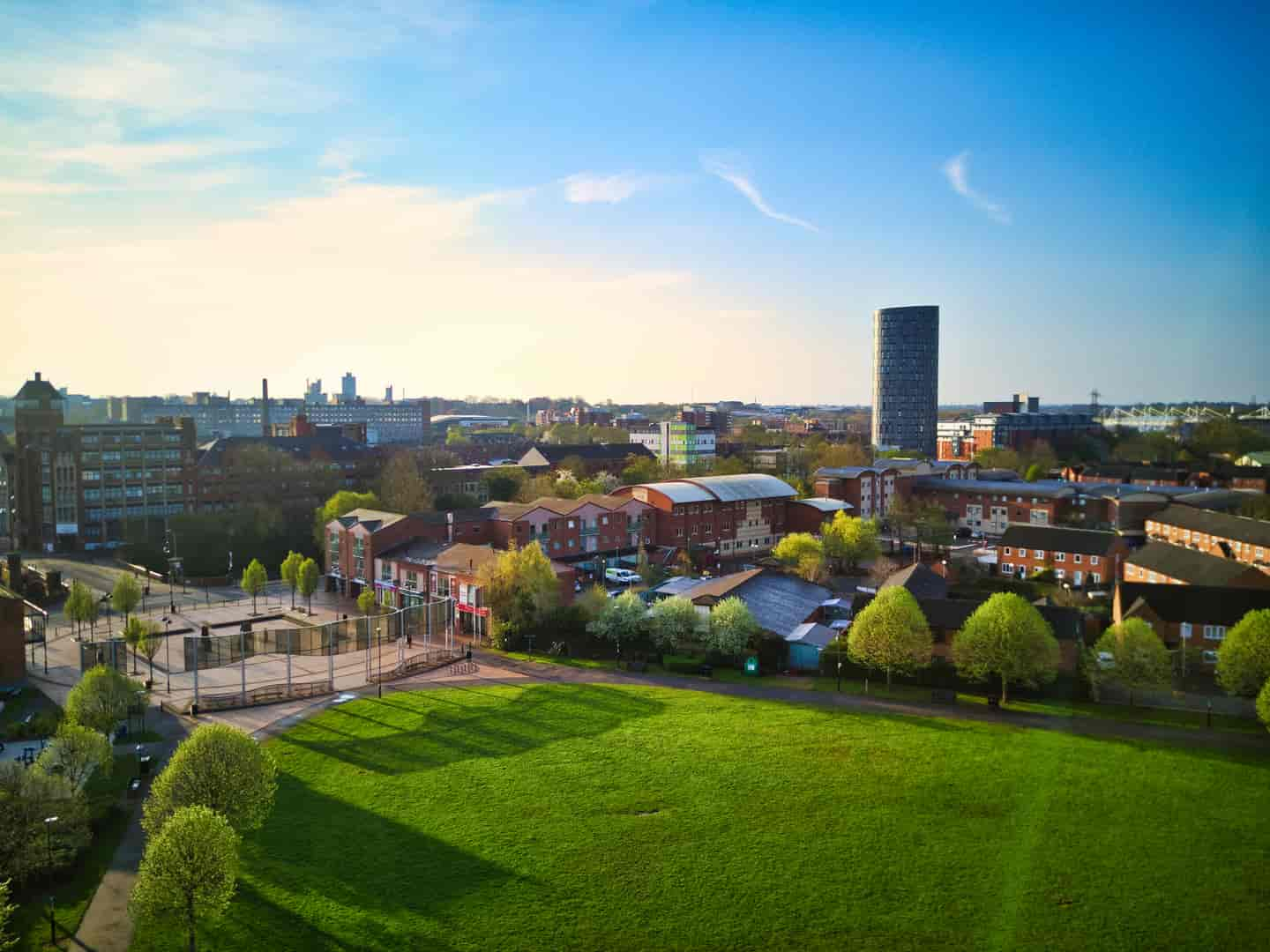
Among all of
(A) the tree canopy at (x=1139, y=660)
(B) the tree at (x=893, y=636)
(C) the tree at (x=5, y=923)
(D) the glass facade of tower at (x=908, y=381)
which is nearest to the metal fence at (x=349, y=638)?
(B) the tree at (x=893, y=636)

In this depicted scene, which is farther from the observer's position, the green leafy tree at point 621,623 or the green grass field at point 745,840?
the green leafy tree at point 621,623

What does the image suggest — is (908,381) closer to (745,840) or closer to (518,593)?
(518,593)

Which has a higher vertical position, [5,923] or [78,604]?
[78,604]

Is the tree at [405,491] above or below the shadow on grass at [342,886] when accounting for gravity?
above

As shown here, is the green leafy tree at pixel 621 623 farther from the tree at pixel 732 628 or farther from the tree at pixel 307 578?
the tree at pixel 307 578

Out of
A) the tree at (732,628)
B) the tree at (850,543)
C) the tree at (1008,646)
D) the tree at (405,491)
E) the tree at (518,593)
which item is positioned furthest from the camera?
the tree at (405,491)

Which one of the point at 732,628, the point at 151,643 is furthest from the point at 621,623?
the point at 151,643
